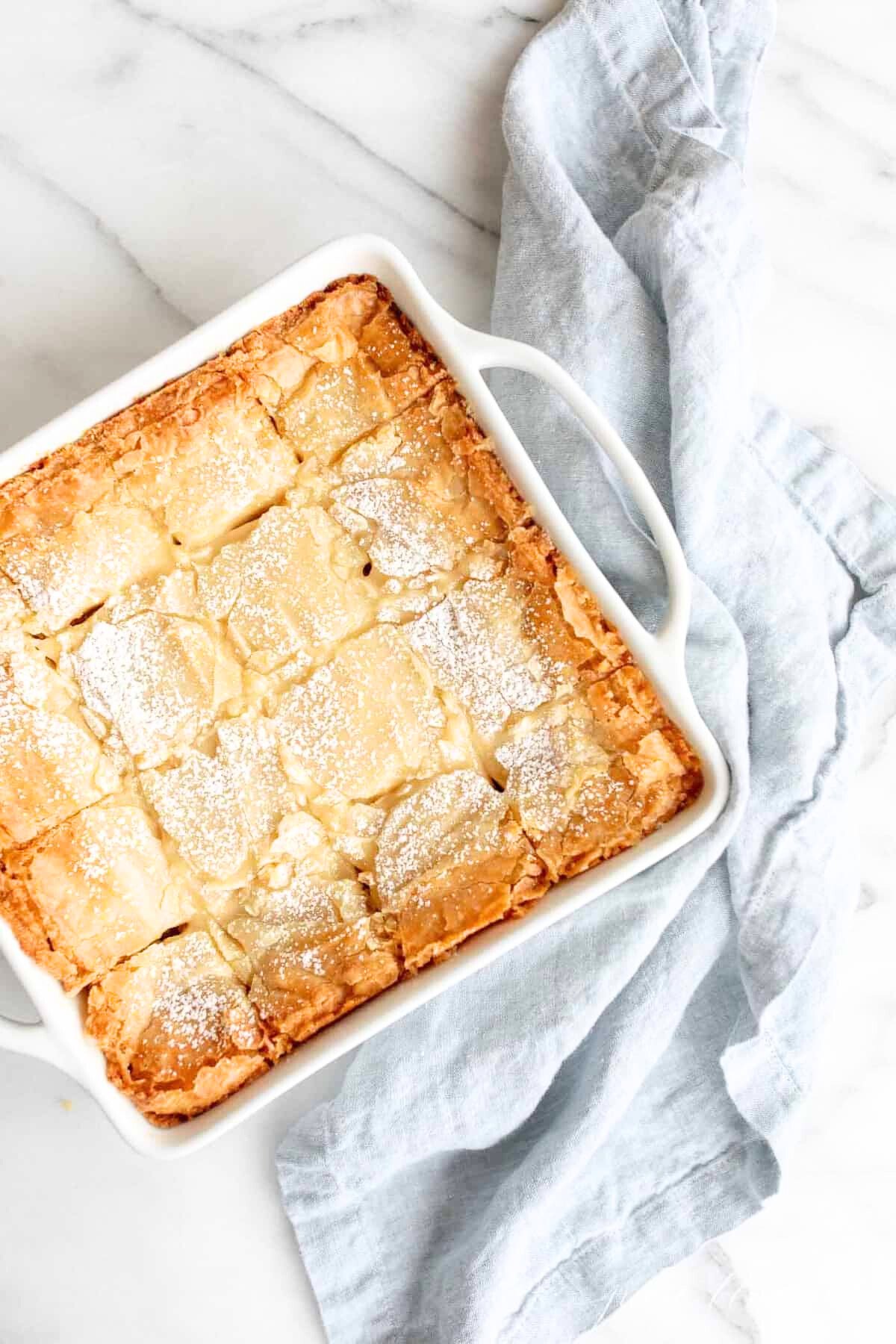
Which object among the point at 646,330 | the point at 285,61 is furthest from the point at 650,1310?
the point at 285,61

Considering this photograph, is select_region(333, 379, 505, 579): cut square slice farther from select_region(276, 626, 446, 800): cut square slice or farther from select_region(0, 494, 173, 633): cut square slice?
select_region(0, 494, 173, 633): cut square slice

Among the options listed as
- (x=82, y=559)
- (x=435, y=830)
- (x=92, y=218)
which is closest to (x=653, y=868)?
(x=435, y=830)

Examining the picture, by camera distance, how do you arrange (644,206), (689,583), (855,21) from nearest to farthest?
(689,583) < (644,206) < (855,21)

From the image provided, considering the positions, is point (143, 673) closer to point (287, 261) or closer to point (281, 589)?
point (281, 589)

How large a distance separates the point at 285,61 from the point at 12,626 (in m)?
0.78

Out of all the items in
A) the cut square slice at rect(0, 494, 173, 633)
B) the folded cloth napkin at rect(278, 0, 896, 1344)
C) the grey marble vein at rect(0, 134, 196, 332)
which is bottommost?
the folded cloth napkin at rect(278, 0, 896, 1344)

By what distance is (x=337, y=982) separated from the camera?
118 cm

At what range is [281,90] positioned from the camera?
1394mm

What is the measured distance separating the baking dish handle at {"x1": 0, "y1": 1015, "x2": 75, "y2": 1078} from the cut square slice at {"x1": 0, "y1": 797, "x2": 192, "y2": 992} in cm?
6

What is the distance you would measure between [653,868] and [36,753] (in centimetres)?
69

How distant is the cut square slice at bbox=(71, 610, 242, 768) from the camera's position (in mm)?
1196

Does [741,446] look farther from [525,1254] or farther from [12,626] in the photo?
[525,1254]

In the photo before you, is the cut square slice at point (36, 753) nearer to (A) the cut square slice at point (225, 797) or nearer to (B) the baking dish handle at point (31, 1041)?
(A) the cut square slice at point (225, 797)

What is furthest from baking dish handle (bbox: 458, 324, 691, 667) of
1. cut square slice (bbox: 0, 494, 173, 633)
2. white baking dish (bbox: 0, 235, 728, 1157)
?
cut square slice (bbox: 0, 494, 173, 633)
